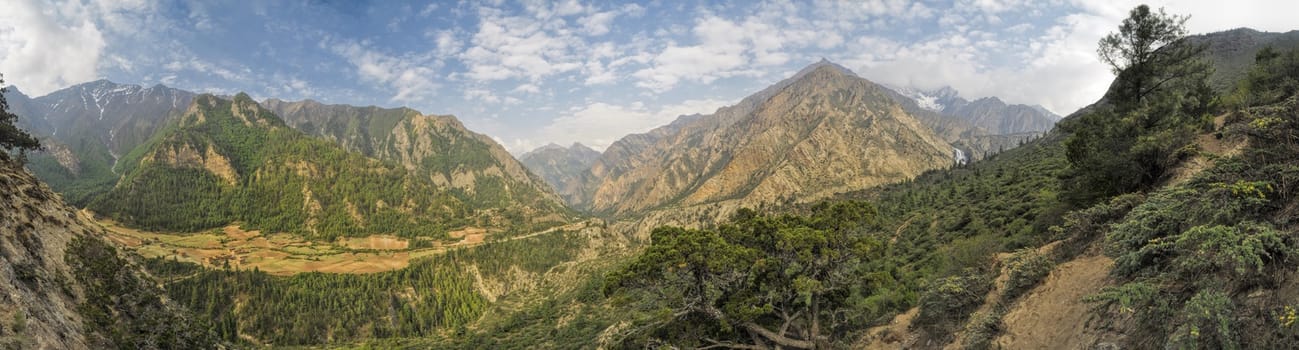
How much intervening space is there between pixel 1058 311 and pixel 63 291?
147 ft

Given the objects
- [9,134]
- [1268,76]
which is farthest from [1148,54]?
[9,134]

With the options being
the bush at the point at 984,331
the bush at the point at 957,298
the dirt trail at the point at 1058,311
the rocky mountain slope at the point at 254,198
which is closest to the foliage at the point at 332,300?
the rocky mountain slope at the point at 254,198

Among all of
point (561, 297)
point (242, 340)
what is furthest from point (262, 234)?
point (561, 297)

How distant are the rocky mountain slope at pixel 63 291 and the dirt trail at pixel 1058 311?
30287mm

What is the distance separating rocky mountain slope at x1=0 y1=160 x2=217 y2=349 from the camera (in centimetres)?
1731

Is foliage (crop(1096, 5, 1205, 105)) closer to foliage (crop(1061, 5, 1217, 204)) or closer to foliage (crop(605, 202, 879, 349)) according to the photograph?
foliage (crop(1061, 5, 1217, 204))

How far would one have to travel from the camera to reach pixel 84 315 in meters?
24.1

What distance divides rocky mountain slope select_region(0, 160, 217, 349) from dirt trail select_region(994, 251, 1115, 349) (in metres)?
30.3

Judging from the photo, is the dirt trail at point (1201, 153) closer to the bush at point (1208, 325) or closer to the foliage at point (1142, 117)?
the foliage at point (1142, 117)

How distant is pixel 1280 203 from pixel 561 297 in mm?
100733

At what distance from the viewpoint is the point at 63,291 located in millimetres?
25203

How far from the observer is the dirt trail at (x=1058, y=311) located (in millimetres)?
12414

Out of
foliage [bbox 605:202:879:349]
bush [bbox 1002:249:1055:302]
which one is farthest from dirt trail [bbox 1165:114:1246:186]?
foliage [bbox 605:202:879:349]

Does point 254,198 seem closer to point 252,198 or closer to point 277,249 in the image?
point 252,198
